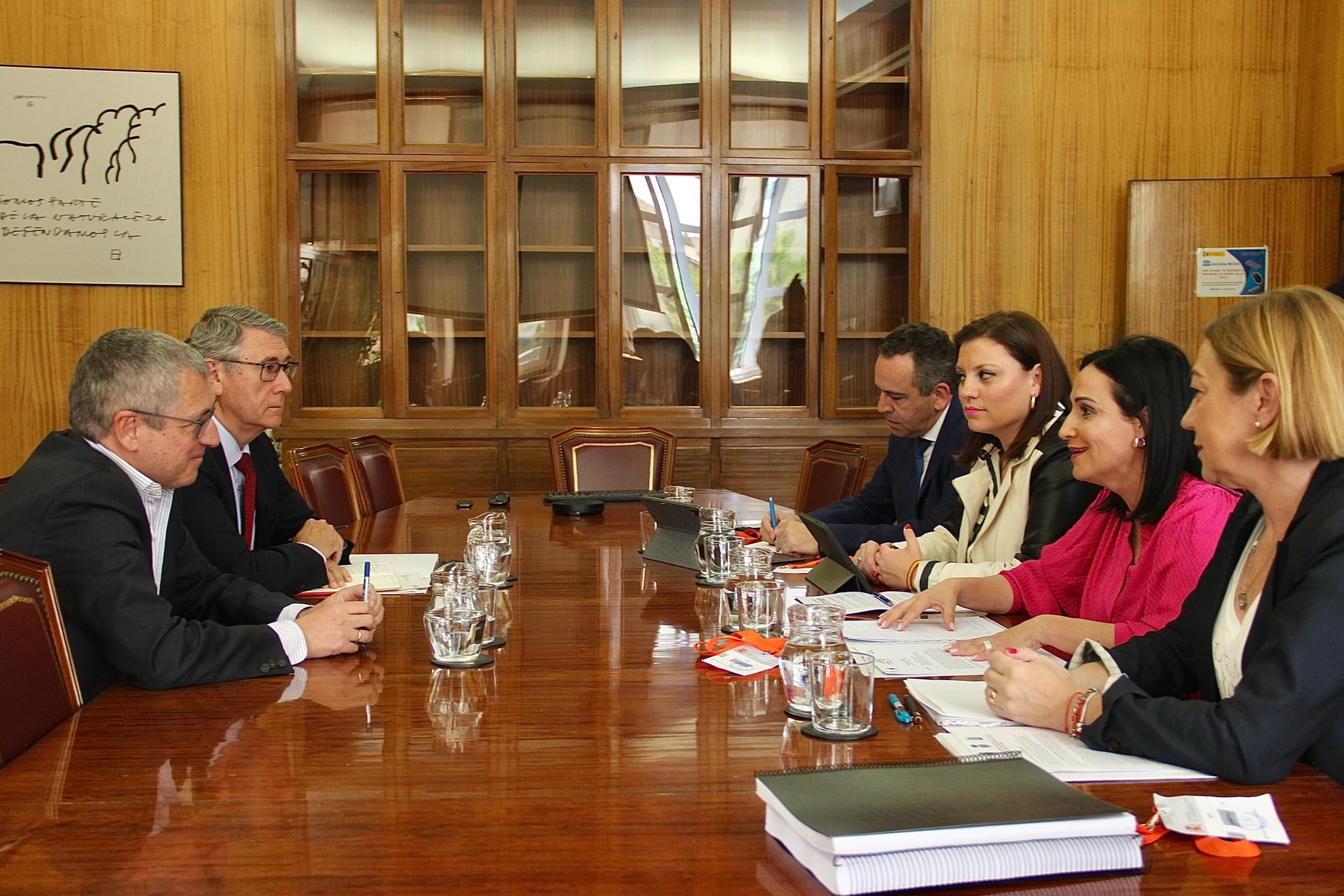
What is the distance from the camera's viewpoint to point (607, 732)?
5.03 feet

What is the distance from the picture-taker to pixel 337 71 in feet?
16.8

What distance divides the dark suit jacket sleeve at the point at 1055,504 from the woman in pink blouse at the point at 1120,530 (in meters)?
0.22

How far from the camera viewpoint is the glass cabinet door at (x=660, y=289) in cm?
526

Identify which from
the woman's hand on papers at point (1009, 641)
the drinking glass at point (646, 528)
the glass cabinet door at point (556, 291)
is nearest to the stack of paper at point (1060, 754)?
the woman's hand on papers at point (1009, 641)

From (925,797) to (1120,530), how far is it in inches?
50.4

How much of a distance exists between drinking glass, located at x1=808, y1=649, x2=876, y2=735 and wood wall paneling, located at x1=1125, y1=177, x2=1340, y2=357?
4.42 meters

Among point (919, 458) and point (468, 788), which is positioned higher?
point (919, 458)

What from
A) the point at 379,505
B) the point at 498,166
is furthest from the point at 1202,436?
the point at 498,166

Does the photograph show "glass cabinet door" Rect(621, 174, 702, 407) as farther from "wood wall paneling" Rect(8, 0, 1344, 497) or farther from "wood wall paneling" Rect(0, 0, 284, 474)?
"wood wall paneling" Rect(0, 0, 284, 474)

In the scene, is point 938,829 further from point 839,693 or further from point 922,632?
point 922,632

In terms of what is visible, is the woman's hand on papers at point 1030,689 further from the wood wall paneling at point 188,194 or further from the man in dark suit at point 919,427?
the wood wall paneling at point 188,194

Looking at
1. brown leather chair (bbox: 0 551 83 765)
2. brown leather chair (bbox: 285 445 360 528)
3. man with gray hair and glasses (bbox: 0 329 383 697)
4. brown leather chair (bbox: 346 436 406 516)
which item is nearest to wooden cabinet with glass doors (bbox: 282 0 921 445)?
brown leather chair (bbox: 346 436 406 516)

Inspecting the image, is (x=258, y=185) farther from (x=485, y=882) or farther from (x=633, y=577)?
(x=485, y=882)

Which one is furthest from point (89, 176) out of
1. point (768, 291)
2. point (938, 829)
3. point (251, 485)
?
point (938, 829)
